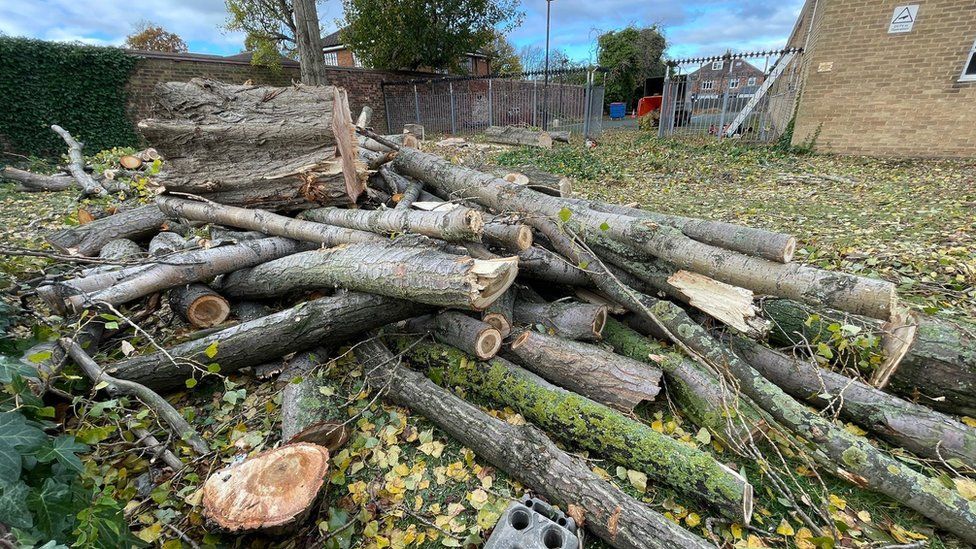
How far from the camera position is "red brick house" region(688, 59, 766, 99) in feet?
40.3

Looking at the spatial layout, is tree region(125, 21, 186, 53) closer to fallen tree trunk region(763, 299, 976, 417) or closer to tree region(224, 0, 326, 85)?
tree region(224, 0, 326, 85)

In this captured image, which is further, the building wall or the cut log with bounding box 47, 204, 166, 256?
the building wall

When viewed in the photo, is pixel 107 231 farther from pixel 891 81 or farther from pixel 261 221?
pixel 891 81

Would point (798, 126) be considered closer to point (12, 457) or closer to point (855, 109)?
point (855, 109)

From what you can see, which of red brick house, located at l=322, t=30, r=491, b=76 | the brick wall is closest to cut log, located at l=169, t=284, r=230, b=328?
the brick wall

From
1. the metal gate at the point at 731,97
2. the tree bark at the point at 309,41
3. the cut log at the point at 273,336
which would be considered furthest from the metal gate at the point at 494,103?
the cut log at the point at 273,336

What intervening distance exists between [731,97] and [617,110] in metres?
12.7

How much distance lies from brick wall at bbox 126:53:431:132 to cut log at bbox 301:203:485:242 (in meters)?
8.17

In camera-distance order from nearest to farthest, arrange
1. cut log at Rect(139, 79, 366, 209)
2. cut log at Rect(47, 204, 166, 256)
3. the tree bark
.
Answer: cut log at Rect(139, 79, 366, 209) → cut log at Rect(47, 204, 166, 256) → the tree bark

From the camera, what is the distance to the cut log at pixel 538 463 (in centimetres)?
174

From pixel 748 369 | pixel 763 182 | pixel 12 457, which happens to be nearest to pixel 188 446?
pixel 12 457

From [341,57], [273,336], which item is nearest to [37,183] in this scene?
[273,336]

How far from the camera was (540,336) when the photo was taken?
8.63 feet

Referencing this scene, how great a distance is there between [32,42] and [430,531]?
624 inches
